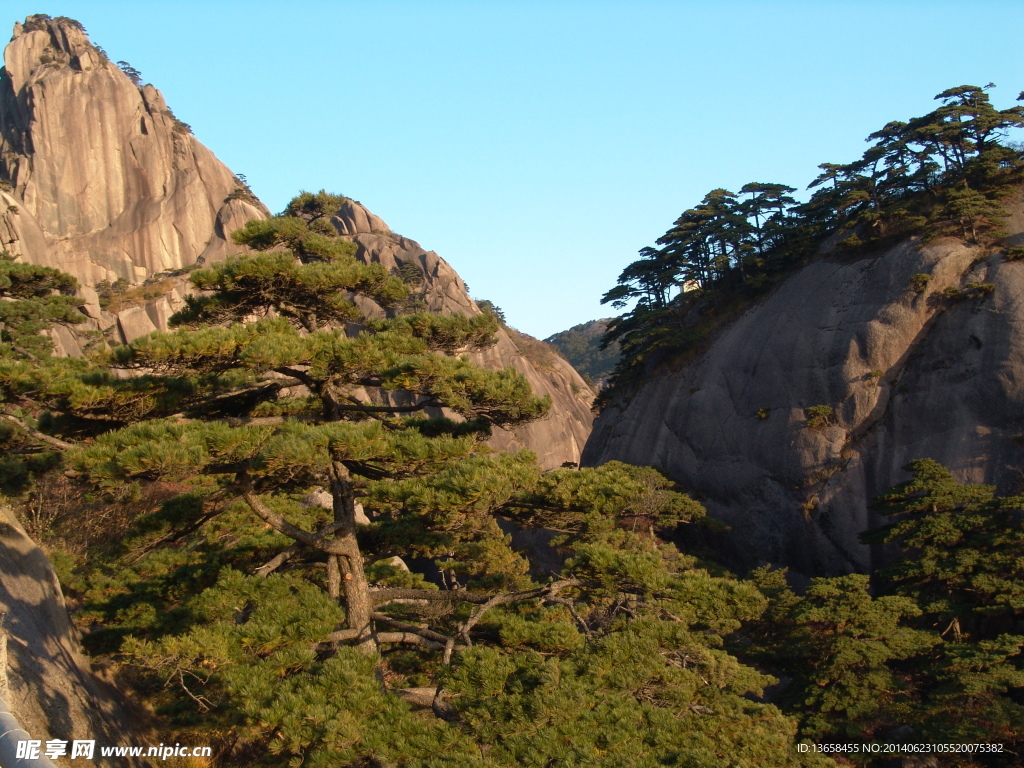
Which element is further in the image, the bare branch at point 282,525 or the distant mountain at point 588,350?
the distant mountain at point 588,350

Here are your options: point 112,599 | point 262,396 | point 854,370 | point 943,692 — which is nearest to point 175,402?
point 262,396

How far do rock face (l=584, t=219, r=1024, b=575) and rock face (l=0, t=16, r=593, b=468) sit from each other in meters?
18.4

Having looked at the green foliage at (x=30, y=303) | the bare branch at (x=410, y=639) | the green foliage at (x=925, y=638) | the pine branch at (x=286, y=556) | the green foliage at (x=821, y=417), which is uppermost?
the green foliage at (x=30, y=303)

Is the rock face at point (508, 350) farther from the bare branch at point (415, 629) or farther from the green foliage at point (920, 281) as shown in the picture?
the bare branch at point (415, 629)

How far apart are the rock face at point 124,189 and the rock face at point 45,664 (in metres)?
34.0

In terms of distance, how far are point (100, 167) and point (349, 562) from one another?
51.6m

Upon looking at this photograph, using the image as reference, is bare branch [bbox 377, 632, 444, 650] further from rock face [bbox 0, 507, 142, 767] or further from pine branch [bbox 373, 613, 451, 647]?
rock face [bbox 0, 507, 142, 767]

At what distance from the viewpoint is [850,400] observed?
70.6 ft

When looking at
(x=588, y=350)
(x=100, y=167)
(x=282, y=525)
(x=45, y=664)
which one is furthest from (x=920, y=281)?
(x=588, y=350)

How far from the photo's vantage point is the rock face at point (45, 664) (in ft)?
20.9

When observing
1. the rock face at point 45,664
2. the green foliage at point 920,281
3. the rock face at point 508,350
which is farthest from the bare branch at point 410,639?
the rock face at point 508,350

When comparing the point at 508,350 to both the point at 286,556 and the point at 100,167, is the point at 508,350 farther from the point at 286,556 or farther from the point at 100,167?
the point at 286,556

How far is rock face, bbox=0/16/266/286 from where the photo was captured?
152ft

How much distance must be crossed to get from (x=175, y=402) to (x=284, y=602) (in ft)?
6.38
